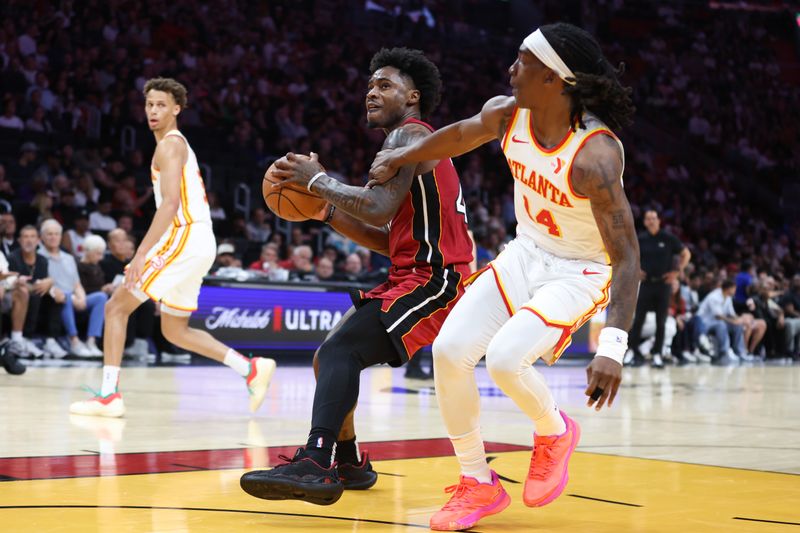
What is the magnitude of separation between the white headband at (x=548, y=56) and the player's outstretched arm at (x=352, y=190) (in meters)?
0.69

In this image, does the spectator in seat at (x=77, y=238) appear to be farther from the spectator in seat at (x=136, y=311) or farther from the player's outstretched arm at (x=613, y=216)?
the player's outstretched arm at (x=613, y=216)

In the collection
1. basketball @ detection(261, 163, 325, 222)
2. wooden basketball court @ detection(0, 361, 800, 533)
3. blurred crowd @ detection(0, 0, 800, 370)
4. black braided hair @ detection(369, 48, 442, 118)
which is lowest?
wooden basketball court @ detection(0, 361, 800, 533)

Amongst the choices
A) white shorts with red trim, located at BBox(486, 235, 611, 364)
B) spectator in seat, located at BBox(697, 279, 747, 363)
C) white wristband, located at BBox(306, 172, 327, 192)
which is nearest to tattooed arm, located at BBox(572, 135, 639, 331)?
white shorts with red trim, located at BBox(486, 235, 611, 364)

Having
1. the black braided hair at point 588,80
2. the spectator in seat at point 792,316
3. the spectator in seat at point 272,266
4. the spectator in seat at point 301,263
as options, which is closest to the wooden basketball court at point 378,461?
the black braided hair at point 588,80

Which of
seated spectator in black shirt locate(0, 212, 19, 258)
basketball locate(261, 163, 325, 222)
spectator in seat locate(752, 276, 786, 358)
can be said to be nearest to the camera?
basketball locate(261, 163, 325, 222)

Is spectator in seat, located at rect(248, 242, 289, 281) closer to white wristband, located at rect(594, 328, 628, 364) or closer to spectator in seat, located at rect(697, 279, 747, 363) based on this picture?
spectator in seat, located at rect(697, 279, 747, 363)

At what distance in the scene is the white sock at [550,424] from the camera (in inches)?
154

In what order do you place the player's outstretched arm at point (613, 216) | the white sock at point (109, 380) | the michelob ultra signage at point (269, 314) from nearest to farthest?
the player's outstretched arm at point (613, 216)
the white sock at point (109, 380)
the michelob ultra signage at point (269, 314)

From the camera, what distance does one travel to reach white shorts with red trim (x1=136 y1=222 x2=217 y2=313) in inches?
275

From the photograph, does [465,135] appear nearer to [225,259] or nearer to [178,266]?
[178,266]

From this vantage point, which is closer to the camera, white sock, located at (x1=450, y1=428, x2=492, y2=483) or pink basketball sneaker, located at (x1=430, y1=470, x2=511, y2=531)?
pink basketball sneaker, located at (x1=430, y1=470, x2=511, y2=531)

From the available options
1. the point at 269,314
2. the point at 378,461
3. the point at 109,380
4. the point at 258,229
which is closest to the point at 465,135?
the point at 378,461

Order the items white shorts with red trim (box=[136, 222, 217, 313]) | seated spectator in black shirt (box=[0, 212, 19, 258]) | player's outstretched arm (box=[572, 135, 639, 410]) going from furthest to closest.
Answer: seated spectator in black shirt (box=[0, 212, 19, 258]) → white shorts with red trim (box=[136, 222, 217, 313]) → player's outstretched arm (box=[572, 135, 639, 410])

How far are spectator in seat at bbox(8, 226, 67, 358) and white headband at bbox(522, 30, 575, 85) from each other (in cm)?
811
